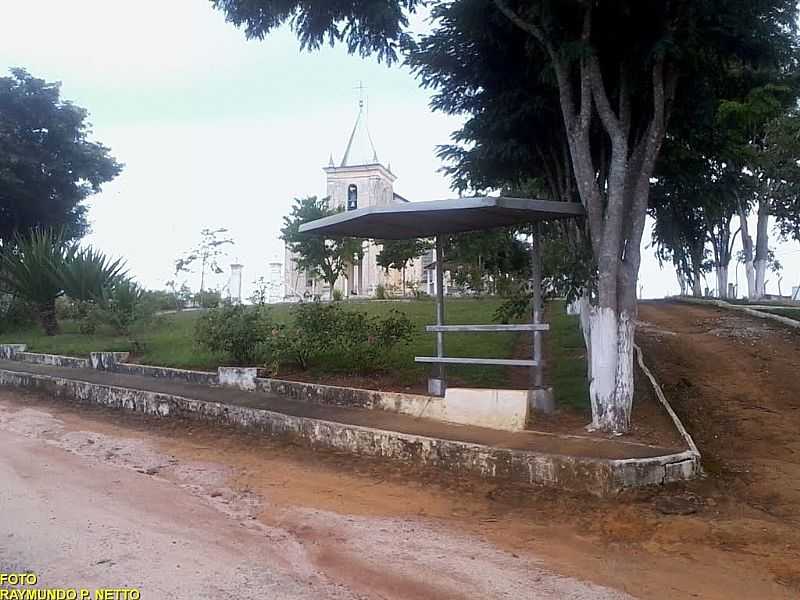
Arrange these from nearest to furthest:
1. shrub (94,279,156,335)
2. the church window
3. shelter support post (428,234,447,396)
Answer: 1. shelter support post (428,234,447,396)
2. shrub (94,279,156,335)
3. the church window

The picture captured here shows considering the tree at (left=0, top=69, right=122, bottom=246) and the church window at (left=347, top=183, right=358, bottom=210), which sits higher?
the church window at (left=347, top=183, right=358, bottom=210)

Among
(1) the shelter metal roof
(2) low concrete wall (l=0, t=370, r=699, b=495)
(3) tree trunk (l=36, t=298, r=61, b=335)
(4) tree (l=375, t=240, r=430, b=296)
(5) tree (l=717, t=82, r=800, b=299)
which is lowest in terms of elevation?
(2) low concrete wall (l=0, t=370, r=699, b=495)

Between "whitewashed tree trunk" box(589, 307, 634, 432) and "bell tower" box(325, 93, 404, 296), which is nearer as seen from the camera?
"whitewashed tree trunk" box(589, 307, 634, 432)

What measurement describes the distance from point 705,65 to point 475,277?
6.64 m

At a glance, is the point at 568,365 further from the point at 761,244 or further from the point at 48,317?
the point at 761,244

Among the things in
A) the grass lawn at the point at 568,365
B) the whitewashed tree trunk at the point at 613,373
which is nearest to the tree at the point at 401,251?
the grass lawn at the point at 568,365

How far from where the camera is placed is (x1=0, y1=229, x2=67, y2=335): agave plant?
18.5 m

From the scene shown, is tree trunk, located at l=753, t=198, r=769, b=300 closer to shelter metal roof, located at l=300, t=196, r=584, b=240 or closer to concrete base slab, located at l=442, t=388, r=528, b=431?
shelter metal roof, located at l=300, t=196, r=584, b=240

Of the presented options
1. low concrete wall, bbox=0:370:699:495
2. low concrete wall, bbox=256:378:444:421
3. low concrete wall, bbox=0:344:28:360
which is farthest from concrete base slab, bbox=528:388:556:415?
low concrete wall, bbox=0:344:28:360

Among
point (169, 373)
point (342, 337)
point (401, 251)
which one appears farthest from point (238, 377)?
point (401, 251)

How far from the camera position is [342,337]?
1054cm

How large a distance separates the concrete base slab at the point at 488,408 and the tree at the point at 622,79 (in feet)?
2.61

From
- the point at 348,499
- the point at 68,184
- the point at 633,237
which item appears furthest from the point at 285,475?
the point at 68,184

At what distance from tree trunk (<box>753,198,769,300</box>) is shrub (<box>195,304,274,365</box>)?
65.4 feet
